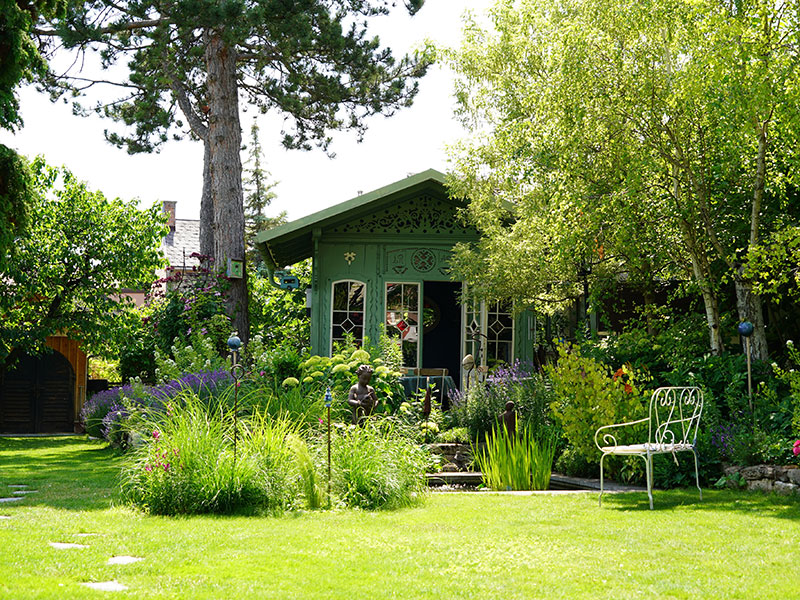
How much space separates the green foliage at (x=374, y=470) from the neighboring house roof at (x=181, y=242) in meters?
22.8

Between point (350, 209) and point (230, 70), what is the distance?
4106 millimetres

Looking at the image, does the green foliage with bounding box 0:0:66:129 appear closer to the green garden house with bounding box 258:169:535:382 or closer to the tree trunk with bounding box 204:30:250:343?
the green garden house with bounding box 258:169:535:382

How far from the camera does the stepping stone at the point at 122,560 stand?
4344 millimetres

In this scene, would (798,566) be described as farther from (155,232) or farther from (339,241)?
(155,232)

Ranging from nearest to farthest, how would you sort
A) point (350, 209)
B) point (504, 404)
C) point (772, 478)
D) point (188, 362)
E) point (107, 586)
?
point (107, 586) < point (772, 478) < point (504, 404) < point (188, 362) < point (350, 209)

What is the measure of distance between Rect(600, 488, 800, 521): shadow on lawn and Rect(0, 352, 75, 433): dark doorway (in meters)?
14.2

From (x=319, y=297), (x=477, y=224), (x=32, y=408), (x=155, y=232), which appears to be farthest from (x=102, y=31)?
(x=32, y=408)

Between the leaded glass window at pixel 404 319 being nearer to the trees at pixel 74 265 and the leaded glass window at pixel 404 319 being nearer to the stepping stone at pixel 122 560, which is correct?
the trees at pixel 74 265

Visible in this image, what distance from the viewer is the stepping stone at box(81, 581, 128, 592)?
151 inches

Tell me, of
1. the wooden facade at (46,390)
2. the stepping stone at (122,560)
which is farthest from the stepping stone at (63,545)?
the wooden facade at (46,390)

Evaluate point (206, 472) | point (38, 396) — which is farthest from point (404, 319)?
point (38, 396)

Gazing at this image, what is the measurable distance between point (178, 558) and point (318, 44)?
39.3 ft

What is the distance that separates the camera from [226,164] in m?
15.3

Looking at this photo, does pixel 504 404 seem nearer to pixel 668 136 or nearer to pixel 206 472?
pixel 668 136
